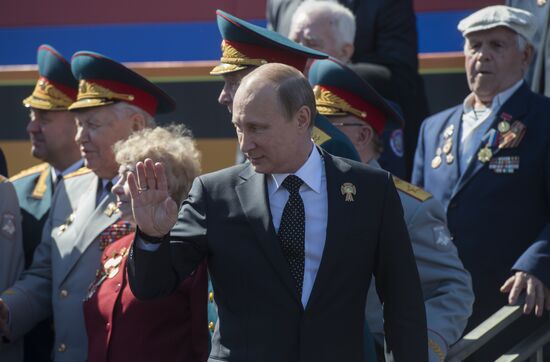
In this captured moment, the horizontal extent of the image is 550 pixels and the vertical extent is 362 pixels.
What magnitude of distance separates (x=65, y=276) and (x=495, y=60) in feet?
6.52

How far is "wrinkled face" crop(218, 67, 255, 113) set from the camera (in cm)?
337

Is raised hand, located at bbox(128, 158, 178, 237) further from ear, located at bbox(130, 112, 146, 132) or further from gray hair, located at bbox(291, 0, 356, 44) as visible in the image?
gray hair, located at bbox(291, 0, 356, 44)

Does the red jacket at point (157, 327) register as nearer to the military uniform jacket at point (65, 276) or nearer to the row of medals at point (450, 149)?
the military uniform jacket at point (65, 276)

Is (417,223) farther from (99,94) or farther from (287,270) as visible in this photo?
(99,94)

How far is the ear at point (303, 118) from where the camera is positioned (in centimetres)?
282

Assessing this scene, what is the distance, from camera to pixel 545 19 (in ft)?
16.4

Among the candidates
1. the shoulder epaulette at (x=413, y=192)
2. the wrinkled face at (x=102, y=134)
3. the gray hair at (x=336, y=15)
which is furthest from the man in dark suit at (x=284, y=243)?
the gray hair at (x=336, y=15)

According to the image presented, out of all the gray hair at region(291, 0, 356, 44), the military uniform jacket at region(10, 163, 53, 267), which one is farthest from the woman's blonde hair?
the gray hair at region(291, 0, 356, 44)

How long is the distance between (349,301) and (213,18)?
418 centimetres

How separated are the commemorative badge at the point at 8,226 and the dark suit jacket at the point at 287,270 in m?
1.47

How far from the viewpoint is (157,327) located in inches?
133

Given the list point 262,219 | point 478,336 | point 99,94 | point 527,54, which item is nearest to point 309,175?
point 262,219

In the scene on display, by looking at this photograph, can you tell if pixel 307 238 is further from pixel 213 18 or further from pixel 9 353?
pixel 213 18

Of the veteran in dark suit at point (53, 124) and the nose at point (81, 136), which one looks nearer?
the nose at point (81, 136)
